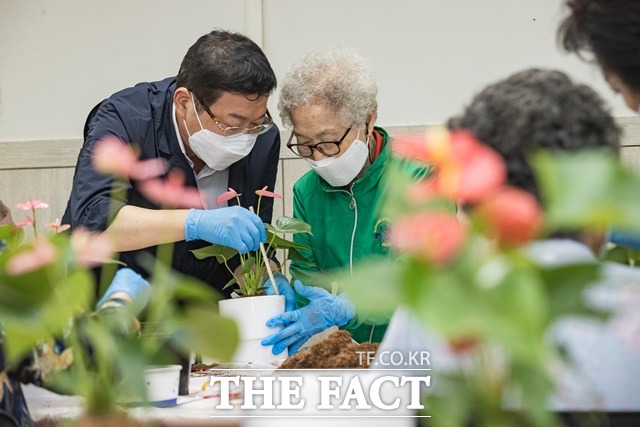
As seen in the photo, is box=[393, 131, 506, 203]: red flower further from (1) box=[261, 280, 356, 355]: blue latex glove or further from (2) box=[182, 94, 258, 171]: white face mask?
(2) box=[182, 94, 258, 171]: white face mask

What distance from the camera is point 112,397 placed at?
772 mm

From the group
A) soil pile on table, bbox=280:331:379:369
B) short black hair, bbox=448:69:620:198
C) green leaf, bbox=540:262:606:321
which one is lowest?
soil pile on table, bbox=280:331:379:369

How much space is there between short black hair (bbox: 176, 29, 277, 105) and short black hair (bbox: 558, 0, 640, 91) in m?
1.30

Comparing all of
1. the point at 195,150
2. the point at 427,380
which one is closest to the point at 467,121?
the point at 427,380

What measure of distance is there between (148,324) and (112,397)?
0.28 ft

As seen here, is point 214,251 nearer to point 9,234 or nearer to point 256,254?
point 256,254

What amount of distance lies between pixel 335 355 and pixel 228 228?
667 mm

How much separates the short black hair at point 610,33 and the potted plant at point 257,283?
1.13 metres

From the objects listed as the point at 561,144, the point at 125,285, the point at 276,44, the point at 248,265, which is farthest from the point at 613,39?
the point at 276,44

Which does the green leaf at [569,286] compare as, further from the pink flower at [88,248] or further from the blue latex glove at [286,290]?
the blue latex glove at [286,290]

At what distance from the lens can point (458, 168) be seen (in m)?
0.59

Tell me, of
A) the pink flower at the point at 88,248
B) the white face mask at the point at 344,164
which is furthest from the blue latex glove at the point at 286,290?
the pink flower at the point at 88,248

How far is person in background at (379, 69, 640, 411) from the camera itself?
0.86 meters

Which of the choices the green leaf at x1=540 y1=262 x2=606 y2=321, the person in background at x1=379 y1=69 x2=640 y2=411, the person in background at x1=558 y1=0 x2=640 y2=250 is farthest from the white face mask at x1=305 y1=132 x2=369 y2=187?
the green leaf at x1=540 y1=262 x2=606 y2=321
